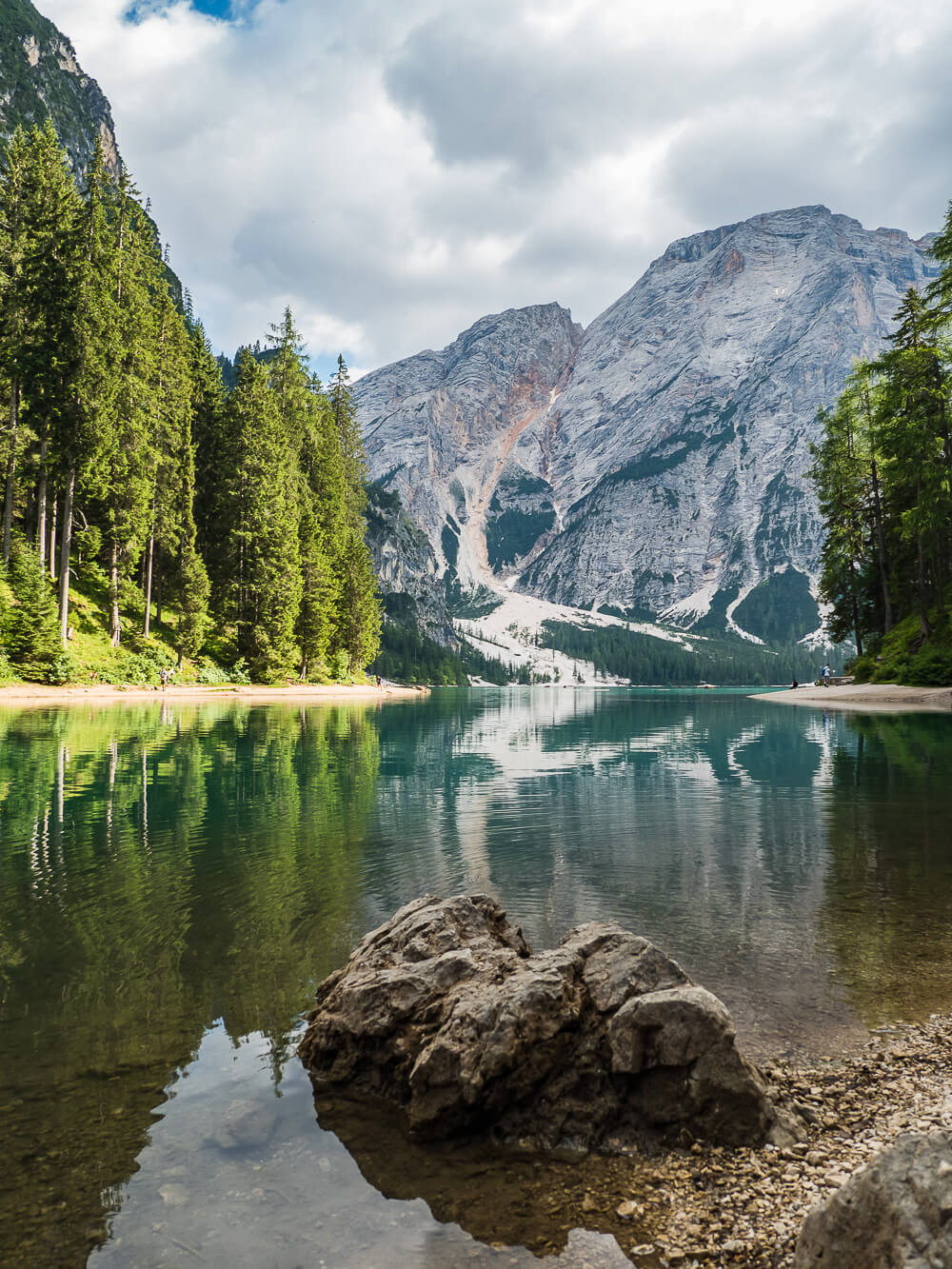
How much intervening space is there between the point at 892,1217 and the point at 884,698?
59350mm

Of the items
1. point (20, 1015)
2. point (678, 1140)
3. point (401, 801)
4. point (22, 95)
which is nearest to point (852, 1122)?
point (678, 1140)

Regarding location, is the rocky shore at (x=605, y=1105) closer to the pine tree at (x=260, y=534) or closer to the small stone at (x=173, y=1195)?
the small stone at (x=173, y=1195)

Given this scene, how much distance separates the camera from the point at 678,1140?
5836 millimetres

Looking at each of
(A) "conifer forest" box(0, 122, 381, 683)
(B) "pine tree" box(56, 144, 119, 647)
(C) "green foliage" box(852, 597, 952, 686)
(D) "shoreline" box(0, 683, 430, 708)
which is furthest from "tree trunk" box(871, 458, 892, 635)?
(B) "pine tree" box(56, 144, 119, 647)

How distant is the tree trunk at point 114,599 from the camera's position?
59281mm

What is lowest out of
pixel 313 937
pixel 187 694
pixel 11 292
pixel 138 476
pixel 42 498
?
pixel 313 937

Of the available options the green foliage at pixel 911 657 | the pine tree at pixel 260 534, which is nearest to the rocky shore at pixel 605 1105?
the green foliage at pixel 911 657

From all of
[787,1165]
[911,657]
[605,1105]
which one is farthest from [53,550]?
[911,657]

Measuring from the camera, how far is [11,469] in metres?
51.6

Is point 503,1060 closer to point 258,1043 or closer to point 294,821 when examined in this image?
point 258,1043

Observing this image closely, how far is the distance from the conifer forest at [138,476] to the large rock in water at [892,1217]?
52458 mm

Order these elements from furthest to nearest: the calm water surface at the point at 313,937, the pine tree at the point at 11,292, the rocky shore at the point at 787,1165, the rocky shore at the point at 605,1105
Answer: the pine tree at the point at 11,292
the calm water surface at the point at 313,937
the rocky shore at the point at 605,1105
the rocky shore at the point at 787,1165

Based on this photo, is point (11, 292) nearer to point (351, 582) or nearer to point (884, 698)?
point (351, 582)

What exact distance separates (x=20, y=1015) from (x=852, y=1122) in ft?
27.0
